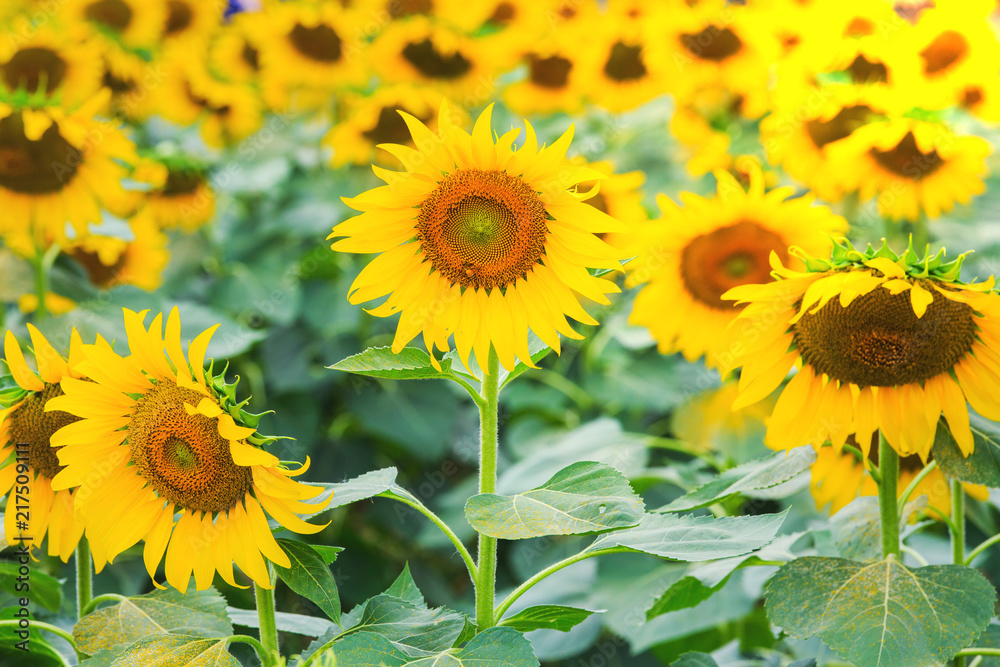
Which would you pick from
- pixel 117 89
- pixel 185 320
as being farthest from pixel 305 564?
pixel 117 89

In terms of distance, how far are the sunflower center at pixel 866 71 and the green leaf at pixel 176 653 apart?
1.76 meters

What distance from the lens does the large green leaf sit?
3.19ft

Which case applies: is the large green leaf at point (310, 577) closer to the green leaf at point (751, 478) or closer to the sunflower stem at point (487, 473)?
the sunflower stem at point (487, 473)

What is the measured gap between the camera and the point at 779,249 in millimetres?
1745

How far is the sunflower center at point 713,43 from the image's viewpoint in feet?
7.95

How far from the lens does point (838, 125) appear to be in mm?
1907

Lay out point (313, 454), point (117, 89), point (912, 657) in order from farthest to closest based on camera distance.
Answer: point (117, 89)
point (313, 454)
point (912, 657)

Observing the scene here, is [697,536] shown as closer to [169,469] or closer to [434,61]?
[169,469]

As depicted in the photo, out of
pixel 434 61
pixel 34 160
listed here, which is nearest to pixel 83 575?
pixel 34 160

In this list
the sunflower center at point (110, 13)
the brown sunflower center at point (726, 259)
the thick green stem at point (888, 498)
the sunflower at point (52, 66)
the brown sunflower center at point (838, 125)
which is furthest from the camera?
the sunflower center at point (110, 13)

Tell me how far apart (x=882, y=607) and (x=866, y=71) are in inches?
55.6

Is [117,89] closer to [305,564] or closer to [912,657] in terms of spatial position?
[305,564]

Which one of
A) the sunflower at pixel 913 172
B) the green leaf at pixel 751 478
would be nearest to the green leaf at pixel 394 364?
the green leaf at pixel 751 478

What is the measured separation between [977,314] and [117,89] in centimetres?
258
